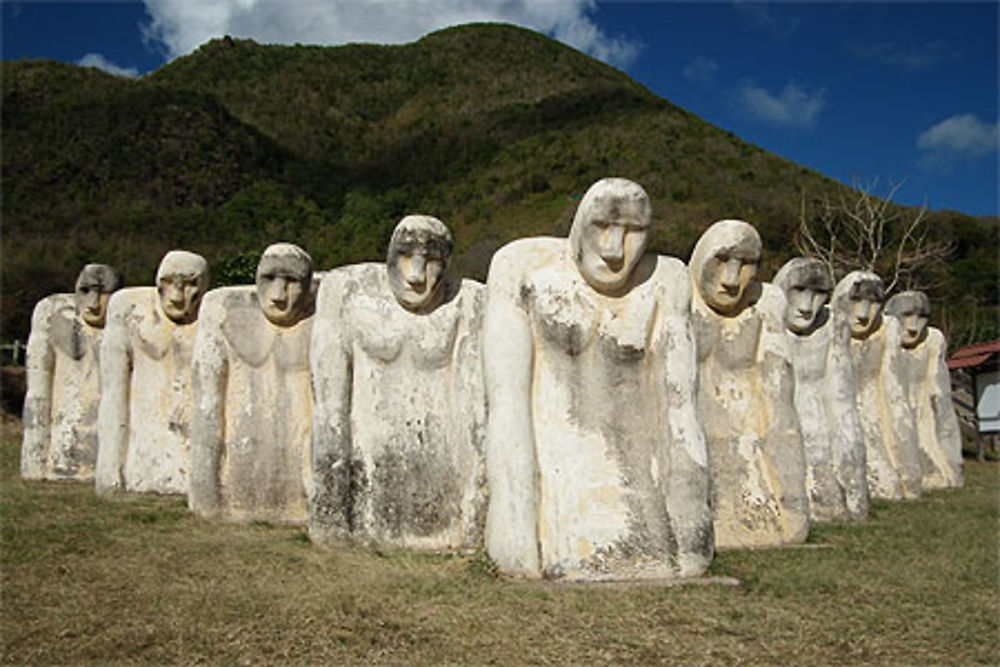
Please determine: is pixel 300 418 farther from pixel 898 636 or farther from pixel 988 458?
pixel 988 458

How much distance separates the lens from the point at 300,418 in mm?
8852

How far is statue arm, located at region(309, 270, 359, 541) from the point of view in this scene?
24.2 feet

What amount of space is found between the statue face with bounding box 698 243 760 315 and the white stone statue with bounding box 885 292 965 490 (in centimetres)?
604

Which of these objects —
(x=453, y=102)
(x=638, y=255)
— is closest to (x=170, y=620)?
(x=638, y=255)

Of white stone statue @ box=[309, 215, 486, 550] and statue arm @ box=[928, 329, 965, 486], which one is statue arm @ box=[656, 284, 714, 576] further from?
statue arm @ box=[928, 329, 965, 486]

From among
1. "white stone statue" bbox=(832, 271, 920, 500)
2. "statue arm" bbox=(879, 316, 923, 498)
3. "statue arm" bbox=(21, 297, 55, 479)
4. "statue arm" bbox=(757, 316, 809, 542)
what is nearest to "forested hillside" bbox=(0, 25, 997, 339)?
"statue arm" bbox=(21, 297, 55, 479)

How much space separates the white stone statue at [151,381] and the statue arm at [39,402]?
2377 millimetres

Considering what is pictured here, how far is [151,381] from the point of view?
10.7 meters

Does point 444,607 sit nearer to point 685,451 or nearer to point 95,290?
point 685,451

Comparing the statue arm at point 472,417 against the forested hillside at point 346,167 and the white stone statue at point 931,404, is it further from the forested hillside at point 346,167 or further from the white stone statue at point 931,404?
the forested hillside at point 346,167

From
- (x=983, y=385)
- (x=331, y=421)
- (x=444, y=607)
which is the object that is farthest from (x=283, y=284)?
(x=983, y=385)

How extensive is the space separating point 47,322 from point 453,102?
44.7 m

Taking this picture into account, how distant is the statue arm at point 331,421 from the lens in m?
7.38

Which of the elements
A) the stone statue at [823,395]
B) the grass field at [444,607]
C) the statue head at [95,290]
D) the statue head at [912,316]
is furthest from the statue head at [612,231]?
the statue head at [95,290]
